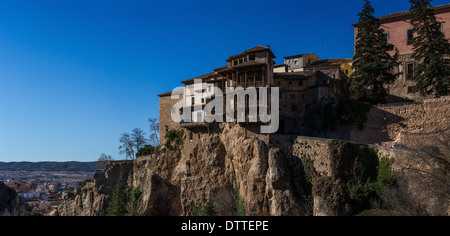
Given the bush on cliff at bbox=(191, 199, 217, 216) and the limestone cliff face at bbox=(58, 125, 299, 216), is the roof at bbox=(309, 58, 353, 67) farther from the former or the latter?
the bush on cliff at bbox=(191, 199, 217, 216)

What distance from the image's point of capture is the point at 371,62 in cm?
3788

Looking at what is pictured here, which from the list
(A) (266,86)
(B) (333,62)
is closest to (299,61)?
(B) (333,62)

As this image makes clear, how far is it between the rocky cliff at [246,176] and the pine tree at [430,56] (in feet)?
33.6

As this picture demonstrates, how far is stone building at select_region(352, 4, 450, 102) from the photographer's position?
1590 inches

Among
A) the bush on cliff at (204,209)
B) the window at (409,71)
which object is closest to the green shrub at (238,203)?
the bush on cliff at (204,209)

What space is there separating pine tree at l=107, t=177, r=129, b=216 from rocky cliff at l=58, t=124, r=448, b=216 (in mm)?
1006

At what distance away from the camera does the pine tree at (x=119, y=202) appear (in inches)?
1725

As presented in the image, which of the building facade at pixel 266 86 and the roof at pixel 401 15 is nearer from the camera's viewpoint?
the building facade at pixel 266 86

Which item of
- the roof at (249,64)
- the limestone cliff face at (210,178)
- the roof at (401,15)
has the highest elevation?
the roof at (401,15)

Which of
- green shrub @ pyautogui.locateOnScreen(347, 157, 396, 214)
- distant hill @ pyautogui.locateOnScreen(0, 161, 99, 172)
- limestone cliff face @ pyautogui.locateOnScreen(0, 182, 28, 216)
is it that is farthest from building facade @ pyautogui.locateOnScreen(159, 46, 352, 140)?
distant hill @ pyautogui.locateOnScreen(0, 161, 99, 172)

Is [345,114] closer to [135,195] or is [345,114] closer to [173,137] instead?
[173,137]

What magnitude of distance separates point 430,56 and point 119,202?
126 ft

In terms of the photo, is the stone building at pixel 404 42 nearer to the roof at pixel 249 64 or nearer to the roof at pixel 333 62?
the roof at pixel 333 62
